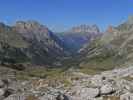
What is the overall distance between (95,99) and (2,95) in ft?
45.4

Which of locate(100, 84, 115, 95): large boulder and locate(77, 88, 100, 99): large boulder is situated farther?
locate(100, 84, 115, 95): large boulder

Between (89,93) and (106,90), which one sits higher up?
(106,90)

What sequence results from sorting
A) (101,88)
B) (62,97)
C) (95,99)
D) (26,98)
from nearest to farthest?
(26,98)
(62,97)
(95,99)
(101,88)

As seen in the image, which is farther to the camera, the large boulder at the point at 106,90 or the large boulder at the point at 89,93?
the large boulder at the point at 106,90

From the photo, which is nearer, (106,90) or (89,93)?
(89,93)

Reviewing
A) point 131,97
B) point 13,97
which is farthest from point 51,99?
point 131,97

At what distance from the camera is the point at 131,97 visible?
4297 centimetres

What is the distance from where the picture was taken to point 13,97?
38.2m

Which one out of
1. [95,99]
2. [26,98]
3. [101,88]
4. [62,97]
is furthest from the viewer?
[101,88]

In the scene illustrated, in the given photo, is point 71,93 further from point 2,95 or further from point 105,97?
point 2,95

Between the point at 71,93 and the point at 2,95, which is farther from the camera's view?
the point at 71,93

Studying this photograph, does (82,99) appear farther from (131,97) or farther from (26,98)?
(26,98)

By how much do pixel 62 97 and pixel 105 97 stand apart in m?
8.01

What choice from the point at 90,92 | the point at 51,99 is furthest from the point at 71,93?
the point at 51,99
